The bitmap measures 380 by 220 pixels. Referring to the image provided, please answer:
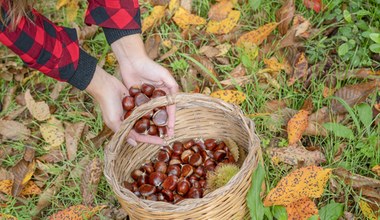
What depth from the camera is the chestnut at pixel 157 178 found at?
199cm

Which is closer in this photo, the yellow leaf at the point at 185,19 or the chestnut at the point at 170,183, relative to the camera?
the chestnut at the point at 170,183

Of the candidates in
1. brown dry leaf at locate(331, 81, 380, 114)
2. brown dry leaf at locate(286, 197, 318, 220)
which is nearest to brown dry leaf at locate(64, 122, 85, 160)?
brown dry leaf at locate(286, 197, 318, 220)

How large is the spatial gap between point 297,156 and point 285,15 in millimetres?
760

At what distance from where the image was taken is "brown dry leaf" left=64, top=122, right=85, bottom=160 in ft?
7.82

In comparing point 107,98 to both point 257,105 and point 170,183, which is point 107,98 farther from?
point 257,105

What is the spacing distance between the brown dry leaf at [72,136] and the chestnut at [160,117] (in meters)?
0.58

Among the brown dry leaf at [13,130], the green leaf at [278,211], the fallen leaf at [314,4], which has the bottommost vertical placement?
the brown dry leaf at [13,130]

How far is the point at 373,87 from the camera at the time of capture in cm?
215

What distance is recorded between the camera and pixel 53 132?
97.3 inches

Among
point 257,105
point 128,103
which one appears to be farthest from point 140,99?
point 257,105

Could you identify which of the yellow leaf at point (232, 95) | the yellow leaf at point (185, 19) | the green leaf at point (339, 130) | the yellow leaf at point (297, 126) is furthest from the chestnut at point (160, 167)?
the yellow leaf at point (185, 19)

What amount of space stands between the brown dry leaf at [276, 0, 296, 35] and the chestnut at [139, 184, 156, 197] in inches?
40.3

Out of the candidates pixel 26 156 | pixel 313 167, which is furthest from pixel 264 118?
A: pixel 26 156

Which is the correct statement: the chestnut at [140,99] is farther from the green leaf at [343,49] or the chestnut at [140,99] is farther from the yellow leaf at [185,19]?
the green leaf at [343,49]
